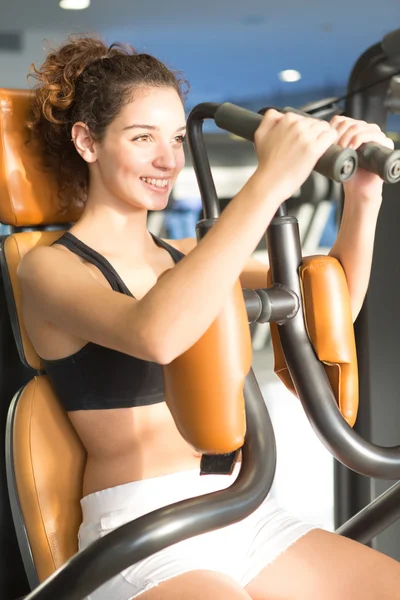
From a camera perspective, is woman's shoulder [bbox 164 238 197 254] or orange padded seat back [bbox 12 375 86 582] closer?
orange padded seat back [bbox 12 375 86 582]

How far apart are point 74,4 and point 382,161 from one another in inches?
40.3

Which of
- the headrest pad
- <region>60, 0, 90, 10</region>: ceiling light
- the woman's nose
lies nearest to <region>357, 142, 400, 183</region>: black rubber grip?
the woman's nose

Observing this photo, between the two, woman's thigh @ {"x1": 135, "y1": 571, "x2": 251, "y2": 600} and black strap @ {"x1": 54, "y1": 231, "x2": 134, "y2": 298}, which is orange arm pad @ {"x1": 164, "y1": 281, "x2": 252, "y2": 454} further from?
black strap @ {"x1": 54, "y1": 231, "x2": 134, "y2": 298}

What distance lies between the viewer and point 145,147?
1233 mm

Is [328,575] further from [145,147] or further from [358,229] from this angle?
[145,147]

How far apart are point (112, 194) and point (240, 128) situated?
1.51ft

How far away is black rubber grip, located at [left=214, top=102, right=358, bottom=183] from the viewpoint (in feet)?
2.62

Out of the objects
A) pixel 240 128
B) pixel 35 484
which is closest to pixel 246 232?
pixel 240 128

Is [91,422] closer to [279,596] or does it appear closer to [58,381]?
[58,381]

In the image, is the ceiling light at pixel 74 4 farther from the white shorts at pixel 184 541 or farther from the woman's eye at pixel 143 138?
the white shorts at pixel 184 541

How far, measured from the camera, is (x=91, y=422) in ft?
4.02

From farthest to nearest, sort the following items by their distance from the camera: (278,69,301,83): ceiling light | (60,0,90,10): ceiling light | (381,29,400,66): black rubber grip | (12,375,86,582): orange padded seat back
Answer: (278,69,301,83): ceiling light → (60,0,90,10): ceiling light → (381,29,400,66): black rubber grip → (12,375,86,582): orange padded seat back

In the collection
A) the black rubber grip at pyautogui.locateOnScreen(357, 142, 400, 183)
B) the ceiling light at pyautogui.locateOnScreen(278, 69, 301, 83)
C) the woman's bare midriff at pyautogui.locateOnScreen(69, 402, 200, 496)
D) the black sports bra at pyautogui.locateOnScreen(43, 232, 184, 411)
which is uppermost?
the ceiling light at pyautogui.locateOnScreen(278, 69, 301, 83)

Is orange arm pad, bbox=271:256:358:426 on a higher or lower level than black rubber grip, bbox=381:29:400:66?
lower
